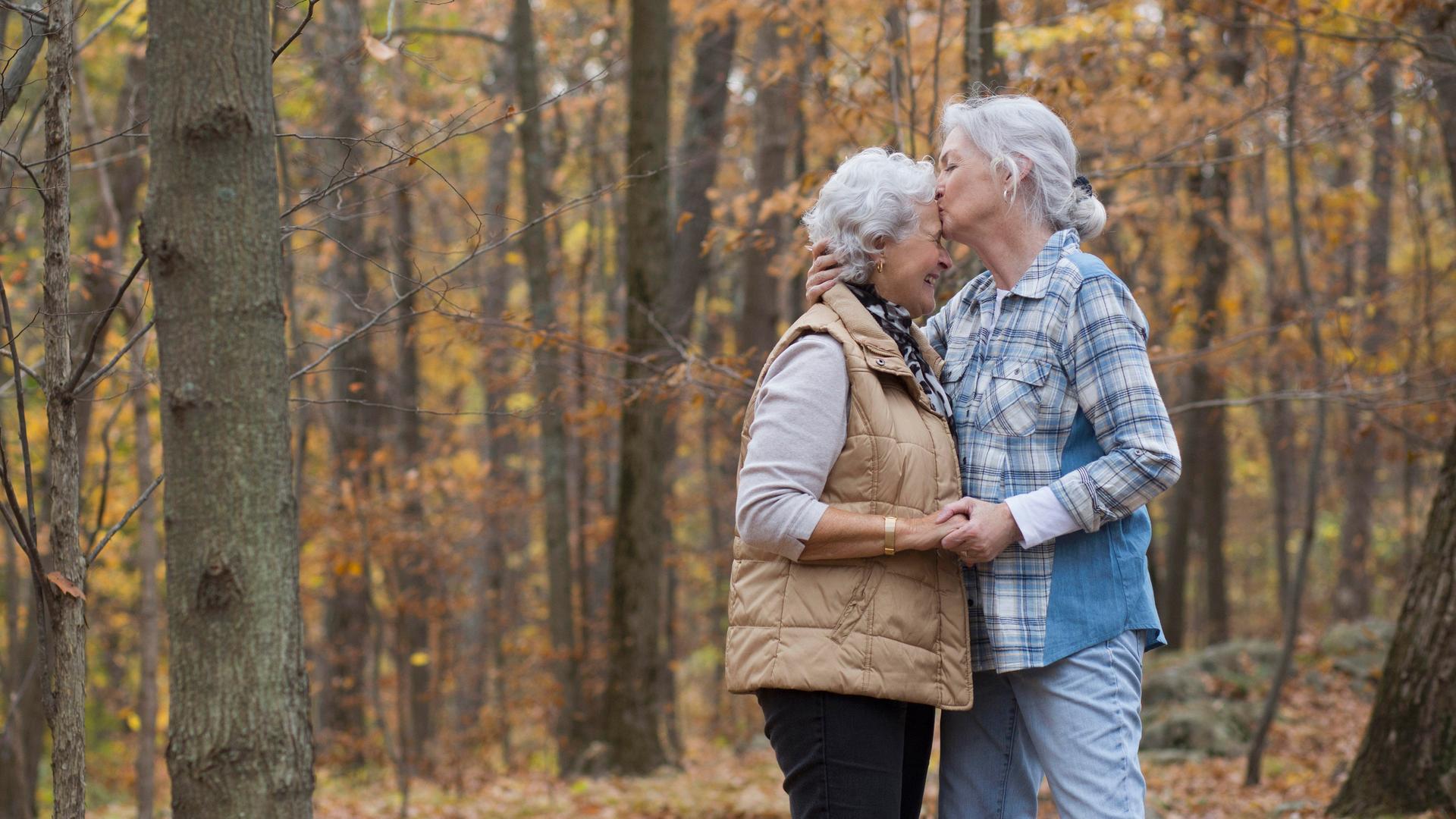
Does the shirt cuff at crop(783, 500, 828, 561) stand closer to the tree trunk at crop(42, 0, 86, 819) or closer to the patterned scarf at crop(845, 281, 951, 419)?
the patterned scarf at crop(845, 281, 951, 419)

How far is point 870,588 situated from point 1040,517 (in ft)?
1.20

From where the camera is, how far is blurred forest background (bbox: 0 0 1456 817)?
8.02 ft

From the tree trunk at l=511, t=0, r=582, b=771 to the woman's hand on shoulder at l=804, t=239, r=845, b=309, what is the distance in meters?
5.58

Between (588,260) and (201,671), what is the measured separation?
10.0 metres

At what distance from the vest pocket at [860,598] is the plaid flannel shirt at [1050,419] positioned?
0.95 ft

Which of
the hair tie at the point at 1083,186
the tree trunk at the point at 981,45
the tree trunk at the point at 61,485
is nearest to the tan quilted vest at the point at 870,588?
the hair tie at the point at 1083,186

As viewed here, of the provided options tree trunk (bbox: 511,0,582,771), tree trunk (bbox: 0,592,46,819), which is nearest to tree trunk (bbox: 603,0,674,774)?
tree trunk (bbox: 511,0,582,771)

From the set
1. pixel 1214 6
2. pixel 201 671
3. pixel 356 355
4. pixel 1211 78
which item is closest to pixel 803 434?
pixel 201 671

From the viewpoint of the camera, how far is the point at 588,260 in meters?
11.7

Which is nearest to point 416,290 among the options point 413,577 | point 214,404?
point 214,404

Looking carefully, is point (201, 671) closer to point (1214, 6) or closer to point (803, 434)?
point (803, 434)

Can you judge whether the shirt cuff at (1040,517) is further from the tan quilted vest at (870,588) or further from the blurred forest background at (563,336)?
the blurred forest background at (563,336)

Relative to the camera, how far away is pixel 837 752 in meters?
2.25

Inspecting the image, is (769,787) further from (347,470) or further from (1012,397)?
(347,470)
